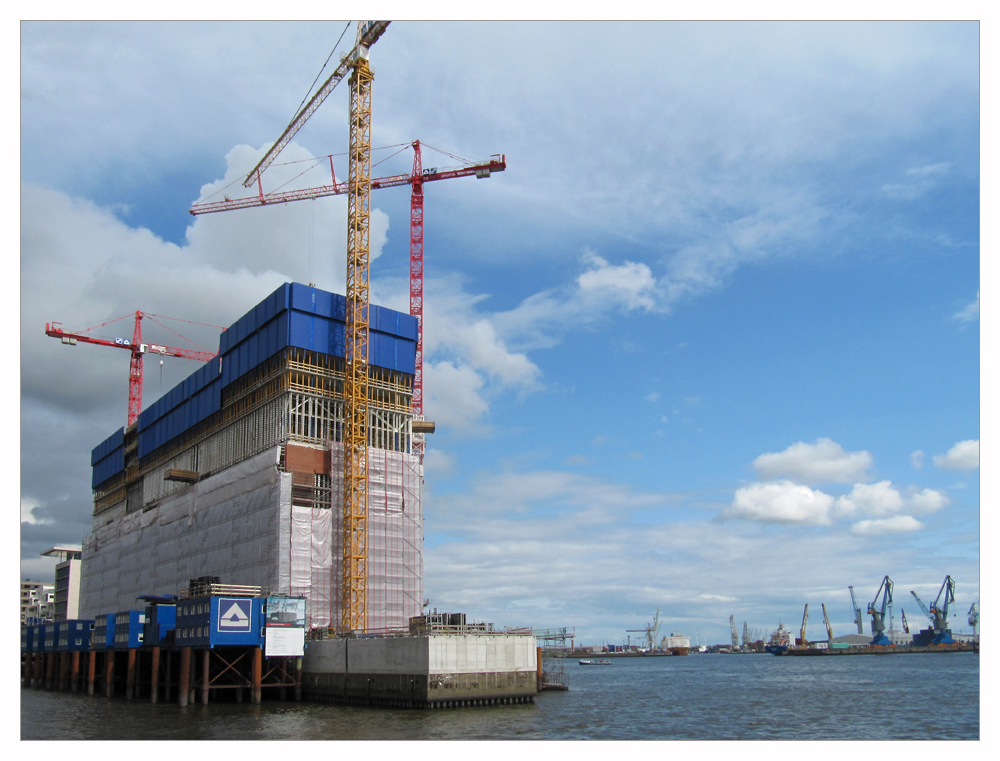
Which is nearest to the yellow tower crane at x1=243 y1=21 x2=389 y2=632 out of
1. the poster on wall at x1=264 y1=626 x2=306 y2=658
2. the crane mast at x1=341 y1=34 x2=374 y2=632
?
the crane mast at x1=341 y1=34 x2=374 y2=632

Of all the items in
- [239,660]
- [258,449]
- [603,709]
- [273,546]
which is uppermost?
[258,449]

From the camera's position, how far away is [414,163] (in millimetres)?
130125

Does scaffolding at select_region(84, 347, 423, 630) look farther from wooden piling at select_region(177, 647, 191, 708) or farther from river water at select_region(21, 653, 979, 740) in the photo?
river water at select_region(21, 653, 979, 740)

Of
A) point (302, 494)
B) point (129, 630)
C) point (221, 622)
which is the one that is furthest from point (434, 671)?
point (302, 494)

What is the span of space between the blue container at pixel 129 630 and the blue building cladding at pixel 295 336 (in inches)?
1246

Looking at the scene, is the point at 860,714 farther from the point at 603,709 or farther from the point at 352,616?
the point at 352,616

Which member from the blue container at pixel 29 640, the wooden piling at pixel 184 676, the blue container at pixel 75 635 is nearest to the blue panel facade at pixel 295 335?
the blue container at pixel 75 635

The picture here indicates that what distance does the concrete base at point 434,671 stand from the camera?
61.5 meters

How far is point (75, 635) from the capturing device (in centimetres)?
9912

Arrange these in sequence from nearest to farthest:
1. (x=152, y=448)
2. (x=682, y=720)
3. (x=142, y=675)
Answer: (x=682, y=720) < (x=142, y=675) < (x=152, y=448)

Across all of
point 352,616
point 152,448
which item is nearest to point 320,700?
point 352,616

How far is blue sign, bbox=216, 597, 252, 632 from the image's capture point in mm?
69438

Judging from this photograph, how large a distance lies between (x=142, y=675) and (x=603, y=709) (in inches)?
1773

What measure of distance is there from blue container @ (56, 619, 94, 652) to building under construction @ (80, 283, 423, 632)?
46.1 feet
